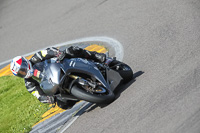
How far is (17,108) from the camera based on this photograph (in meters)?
8.84

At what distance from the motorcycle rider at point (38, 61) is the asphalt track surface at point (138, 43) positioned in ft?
2.86

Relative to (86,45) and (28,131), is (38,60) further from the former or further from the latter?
(86,45)

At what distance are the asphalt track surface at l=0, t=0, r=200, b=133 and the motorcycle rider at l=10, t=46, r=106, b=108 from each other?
0.87 m

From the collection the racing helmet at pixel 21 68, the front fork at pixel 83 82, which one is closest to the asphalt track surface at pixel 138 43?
the front fork at pixel 83 82

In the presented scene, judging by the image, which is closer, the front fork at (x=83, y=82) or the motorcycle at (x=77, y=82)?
the motorcycle at (x=77, y=82)

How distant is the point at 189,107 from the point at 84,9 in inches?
321

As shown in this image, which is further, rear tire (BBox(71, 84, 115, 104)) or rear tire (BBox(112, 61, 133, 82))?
rear tire (BBox(112, 61, 133, 82))

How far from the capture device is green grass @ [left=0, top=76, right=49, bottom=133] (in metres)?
8.02

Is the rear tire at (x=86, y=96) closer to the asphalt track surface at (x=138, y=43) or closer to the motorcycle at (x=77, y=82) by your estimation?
the motorcycle at (x=77, y=82)

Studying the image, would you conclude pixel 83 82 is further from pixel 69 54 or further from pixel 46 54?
pixel 46 54

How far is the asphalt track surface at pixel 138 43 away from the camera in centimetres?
549

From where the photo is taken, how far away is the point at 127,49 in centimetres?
890

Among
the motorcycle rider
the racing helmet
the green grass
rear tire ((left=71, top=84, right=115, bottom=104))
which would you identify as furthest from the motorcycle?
the green grass

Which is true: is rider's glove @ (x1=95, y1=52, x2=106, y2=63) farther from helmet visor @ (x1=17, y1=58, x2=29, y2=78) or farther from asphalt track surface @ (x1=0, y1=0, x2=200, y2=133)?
helmet visor @ (x1=17, y1=58, x2=29, y2=78)
